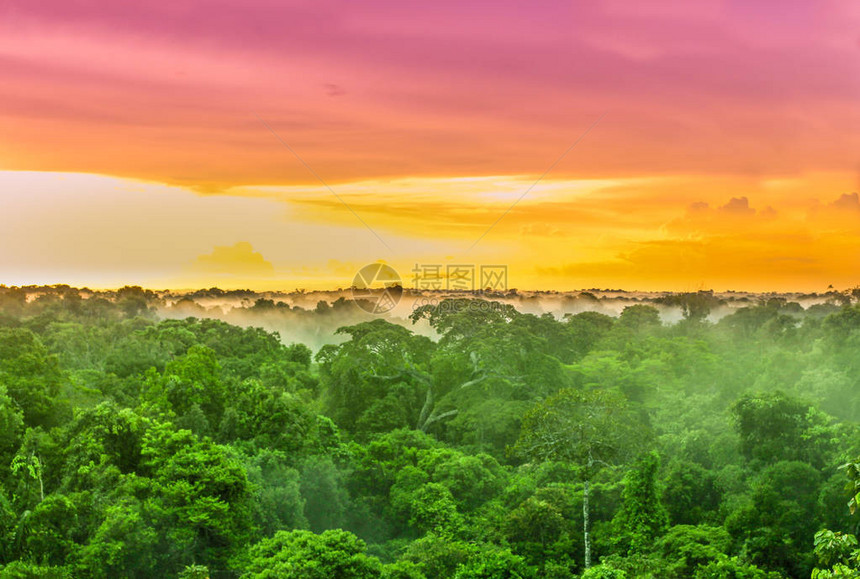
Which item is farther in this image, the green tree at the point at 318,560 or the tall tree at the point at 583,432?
the tall tree at the point at 583,432

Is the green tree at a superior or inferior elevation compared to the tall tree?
inferior

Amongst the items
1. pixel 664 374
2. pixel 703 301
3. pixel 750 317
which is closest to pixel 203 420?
pixel 664 374

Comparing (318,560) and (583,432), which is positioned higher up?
(583,432)

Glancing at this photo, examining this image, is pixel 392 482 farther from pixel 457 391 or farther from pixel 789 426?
pixel 789 426

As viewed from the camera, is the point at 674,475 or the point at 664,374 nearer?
the point at 674,475

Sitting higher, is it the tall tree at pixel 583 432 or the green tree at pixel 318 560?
the tall tree at pixel 583 432

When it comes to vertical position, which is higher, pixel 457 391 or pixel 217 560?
pixel 457 391

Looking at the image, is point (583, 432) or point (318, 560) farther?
point (583, 432)

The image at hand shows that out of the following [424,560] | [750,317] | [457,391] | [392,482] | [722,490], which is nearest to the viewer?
[424,560]

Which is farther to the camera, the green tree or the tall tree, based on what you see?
the tall tree

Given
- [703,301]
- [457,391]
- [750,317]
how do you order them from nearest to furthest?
[457,391], [750,317], [703,301]
